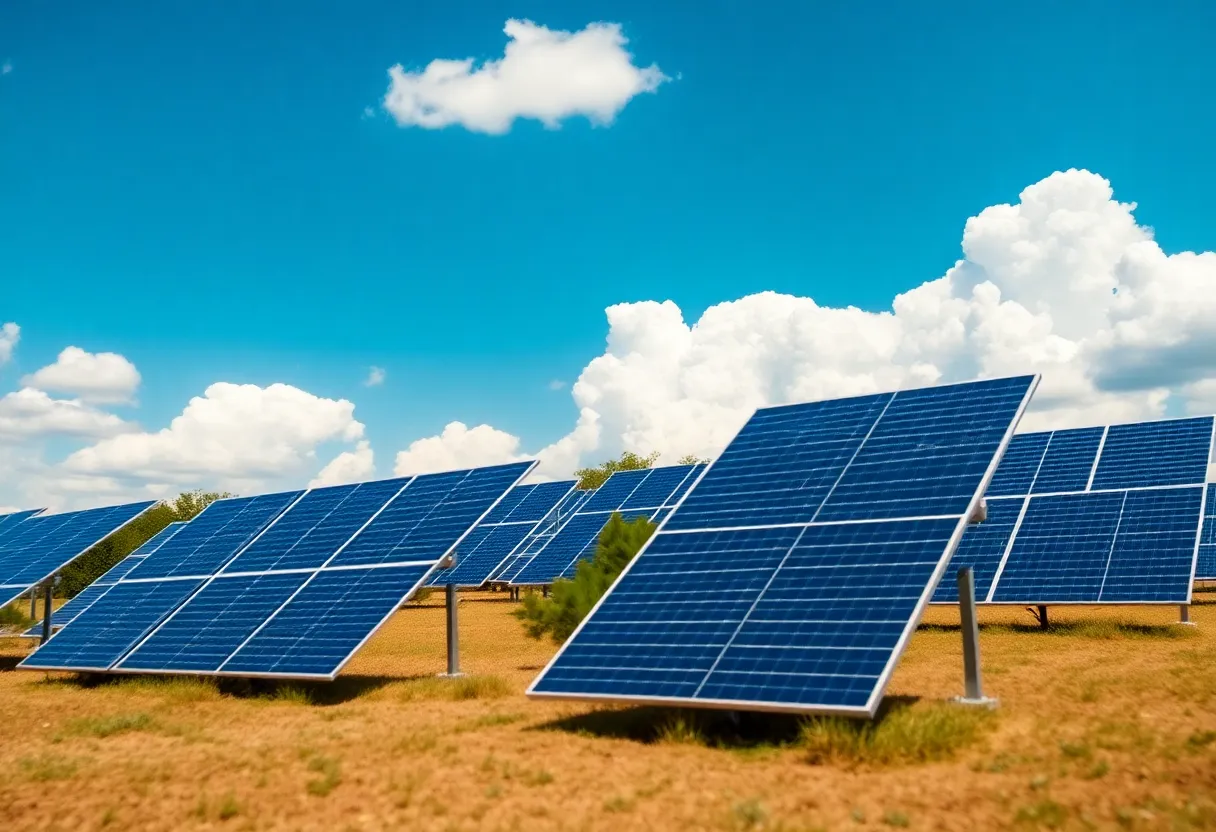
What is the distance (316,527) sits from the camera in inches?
907

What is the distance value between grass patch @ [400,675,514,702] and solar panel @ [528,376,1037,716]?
4.45 metres

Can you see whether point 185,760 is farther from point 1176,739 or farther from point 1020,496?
point 1020,496

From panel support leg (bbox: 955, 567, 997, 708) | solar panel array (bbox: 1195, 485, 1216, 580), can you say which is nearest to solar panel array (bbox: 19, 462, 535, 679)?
panel support leg (bbox: 955, 567, 997, 708)

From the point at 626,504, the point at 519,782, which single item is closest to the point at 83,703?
the point at 519,782

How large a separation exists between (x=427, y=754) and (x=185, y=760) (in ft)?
10.9

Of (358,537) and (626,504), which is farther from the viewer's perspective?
(626,504)

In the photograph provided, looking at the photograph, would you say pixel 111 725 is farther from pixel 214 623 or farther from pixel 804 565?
pixel 804 565

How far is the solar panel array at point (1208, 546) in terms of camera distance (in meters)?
36.7

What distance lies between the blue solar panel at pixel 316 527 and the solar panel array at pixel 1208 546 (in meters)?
28.5

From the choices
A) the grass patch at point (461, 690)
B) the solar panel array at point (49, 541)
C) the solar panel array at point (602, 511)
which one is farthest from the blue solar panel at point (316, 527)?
the solar panel array at point (602, 511)

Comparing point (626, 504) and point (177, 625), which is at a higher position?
point (626, 504)

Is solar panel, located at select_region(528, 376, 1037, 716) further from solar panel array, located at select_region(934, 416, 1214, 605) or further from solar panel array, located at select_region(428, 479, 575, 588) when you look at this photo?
solar panel array, located at select_region(428, 479, 575, 588)

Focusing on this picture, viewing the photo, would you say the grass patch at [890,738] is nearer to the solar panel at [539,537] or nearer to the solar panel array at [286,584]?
the solar panel array at [286,584]

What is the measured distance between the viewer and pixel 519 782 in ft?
35.4
